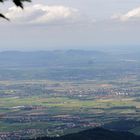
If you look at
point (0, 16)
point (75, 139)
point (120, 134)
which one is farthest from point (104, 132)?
point (0, 16)

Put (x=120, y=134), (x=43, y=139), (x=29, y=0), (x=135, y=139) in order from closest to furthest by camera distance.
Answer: (x=29, y=0), (x=43, y=139), (x=135, y=139), (x=120, y=134)

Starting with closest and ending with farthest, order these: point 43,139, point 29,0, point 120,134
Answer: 1. point 29,0
2. point 43,139
3. point 120,134

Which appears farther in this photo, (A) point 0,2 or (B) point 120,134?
(B) point 120,134

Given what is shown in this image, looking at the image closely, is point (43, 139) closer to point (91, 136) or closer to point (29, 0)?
point (91, 136)

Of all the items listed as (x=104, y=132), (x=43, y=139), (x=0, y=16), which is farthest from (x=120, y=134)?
(x=0, y=16)

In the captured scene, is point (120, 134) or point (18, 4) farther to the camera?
point (120, 134)

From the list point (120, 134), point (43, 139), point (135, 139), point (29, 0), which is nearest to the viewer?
point (29, 0)

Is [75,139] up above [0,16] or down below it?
below

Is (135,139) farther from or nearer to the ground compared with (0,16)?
nearer to the ground

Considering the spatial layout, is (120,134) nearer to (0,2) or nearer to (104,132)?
(104,132)
